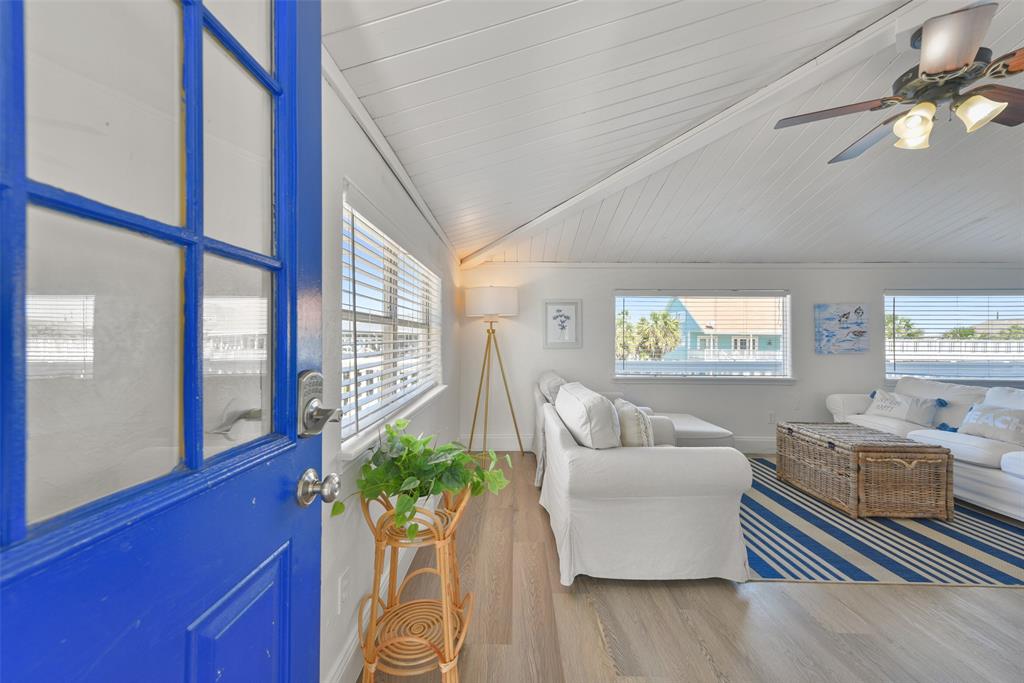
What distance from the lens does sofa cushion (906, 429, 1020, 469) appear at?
9.20ft

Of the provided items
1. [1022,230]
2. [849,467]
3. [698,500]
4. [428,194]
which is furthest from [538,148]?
[1022,230]

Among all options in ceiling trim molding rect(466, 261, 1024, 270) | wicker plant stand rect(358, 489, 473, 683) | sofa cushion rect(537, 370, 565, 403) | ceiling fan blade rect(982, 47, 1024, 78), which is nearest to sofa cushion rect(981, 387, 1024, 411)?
ceiling trim molding rect(466, 261, 1024, 270)

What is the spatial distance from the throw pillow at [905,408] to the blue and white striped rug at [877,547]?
3.35 ft

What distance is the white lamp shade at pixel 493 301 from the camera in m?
4.15

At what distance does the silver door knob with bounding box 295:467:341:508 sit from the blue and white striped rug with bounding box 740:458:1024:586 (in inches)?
87.8

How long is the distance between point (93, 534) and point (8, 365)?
0.57 ft

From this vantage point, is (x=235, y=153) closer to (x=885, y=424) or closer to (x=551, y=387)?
(x=551, y=387)

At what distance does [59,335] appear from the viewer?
0.44m

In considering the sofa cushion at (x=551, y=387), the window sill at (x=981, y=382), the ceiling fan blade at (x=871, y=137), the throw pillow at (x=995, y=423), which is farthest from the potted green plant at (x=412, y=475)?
the window sill at (x=981, y=382)

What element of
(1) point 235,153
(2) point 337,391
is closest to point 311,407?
(1) point 235,153

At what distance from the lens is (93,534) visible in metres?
0.40

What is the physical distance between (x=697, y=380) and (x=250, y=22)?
4647mm

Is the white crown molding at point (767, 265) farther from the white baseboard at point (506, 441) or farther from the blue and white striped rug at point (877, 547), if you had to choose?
the blue and white striped rug at point (877, 547)

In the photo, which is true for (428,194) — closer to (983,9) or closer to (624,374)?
(983,9)
